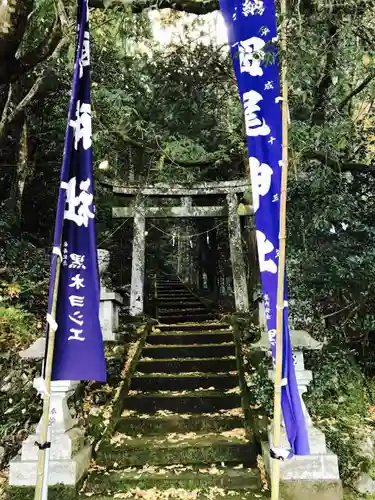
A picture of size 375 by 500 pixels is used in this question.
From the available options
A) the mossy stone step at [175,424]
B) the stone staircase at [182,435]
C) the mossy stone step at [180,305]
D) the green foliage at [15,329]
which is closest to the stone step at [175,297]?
the mossy stone step at [180,305]

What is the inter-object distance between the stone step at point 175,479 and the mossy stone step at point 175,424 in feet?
2.22

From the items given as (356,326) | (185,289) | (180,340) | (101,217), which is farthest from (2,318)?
(185,289)

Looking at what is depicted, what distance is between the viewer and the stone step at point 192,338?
24.2 ft

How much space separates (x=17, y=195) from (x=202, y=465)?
689cm

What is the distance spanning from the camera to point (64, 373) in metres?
3.31

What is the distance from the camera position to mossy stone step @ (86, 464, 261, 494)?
163 inches

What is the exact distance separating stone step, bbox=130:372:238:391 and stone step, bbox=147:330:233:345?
1.45m

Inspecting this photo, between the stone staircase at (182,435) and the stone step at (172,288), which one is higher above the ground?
the stone step at (172,288)

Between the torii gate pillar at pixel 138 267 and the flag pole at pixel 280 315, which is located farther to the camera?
the torii gate pillar at pixel 138 267

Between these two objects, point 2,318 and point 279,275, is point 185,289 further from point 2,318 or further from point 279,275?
point 279,275

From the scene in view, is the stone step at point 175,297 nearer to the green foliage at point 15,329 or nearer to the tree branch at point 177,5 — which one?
the green foliage at point 15,329

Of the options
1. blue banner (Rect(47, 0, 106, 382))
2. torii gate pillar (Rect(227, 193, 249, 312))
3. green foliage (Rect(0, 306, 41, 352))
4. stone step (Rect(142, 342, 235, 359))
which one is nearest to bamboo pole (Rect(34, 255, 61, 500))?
blue banner (Rect(47, 0, 106, 382))

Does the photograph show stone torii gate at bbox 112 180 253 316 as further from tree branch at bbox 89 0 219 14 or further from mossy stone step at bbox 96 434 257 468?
mossy stone step at bbox 96 434 257 468

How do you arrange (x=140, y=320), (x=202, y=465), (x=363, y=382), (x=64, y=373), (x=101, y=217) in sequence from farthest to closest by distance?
(x=101, y=217), (x=140, y=320), (x=363, y=382), (x=202, y=465), (x=64, y=373)
